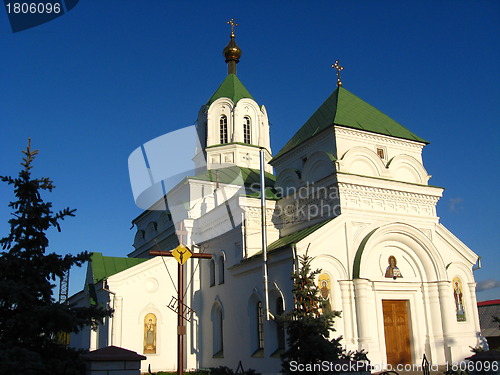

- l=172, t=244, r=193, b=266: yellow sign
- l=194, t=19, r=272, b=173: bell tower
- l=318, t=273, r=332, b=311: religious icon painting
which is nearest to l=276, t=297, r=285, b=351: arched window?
l=318, t=273, r=332, b=311: religious icon painting

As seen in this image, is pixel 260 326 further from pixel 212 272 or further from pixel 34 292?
pixel 34 292

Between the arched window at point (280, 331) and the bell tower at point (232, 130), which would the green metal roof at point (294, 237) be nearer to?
the arched window at point (280, 331)

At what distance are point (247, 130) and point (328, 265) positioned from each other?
45.5 ft

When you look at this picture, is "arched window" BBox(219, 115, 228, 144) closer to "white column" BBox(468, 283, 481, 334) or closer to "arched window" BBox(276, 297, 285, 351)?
"arched window" BBox(276, 297, 285, 351)

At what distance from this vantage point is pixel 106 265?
25.1m

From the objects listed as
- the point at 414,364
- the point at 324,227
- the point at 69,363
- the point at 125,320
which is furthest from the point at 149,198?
the point at 69,363

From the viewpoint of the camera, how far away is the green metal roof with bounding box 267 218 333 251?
1762 centimetres

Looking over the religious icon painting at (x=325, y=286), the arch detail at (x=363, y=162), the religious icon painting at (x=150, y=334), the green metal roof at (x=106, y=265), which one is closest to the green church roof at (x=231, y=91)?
the green metal roof at (x=106, y=265)

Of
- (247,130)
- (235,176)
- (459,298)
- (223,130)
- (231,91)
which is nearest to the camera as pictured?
(459,298)

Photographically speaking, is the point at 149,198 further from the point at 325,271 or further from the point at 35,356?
the point at 35,356

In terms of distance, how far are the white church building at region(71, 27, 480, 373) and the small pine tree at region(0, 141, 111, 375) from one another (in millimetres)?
7889

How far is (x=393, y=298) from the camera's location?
17922 mm

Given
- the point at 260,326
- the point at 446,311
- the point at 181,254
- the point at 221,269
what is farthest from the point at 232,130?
the point at 446,311

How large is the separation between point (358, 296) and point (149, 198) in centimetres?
1623
